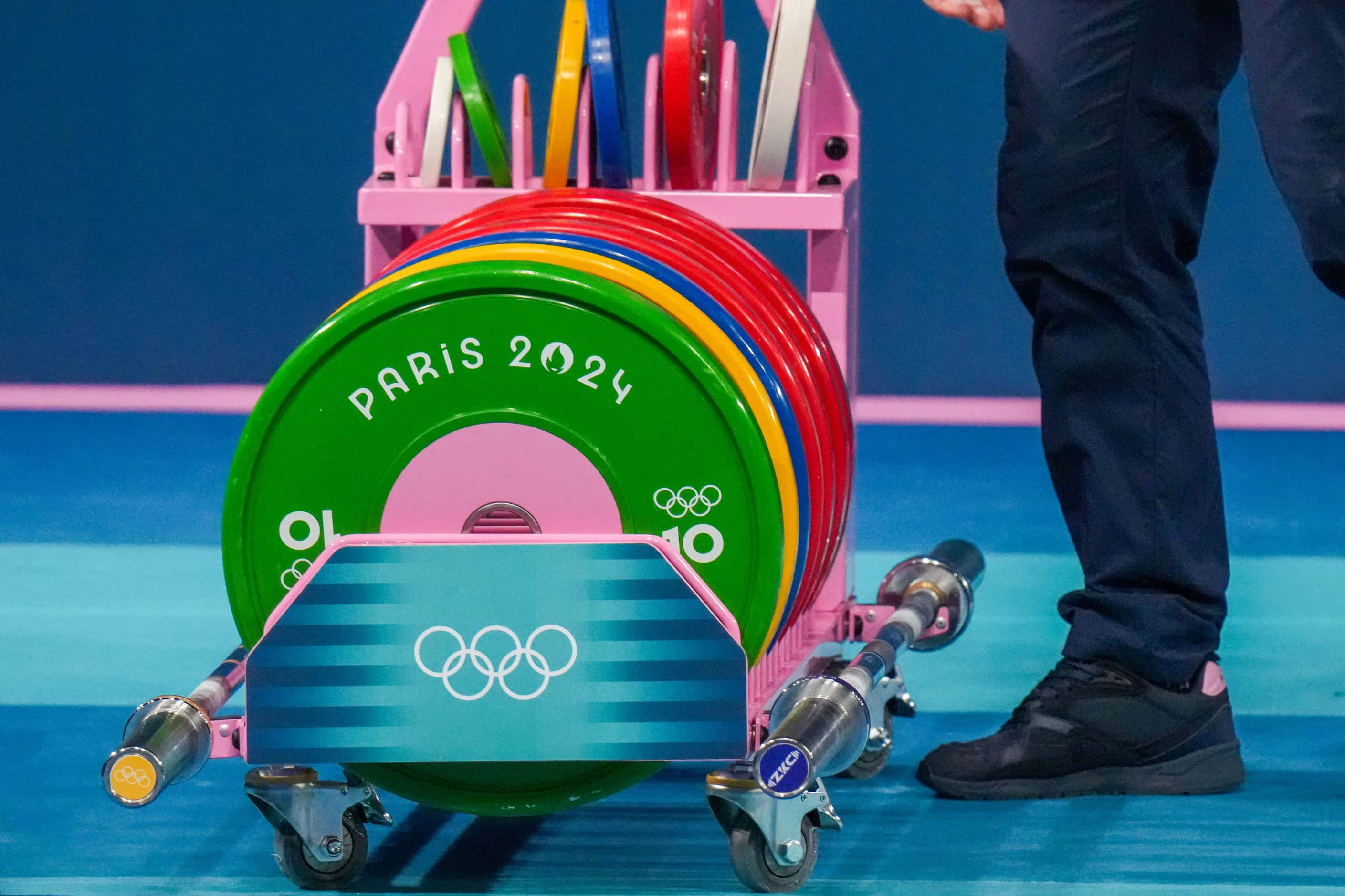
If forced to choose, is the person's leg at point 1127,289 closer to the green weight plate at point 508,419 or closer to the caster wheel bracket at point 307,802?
the green weight plate at point 508,419

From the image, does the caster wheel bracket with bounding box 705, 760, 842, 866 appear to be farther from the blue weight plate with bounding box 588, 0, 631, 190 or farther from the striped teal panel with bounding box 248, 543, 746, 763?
the blue weight plate with bounding box 588, 0, 631, 190

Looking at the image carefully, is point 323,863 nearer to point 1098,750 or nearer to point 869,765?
point 869,765

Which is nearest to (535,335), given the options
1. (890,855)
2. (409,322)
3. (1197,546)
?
(409,322)

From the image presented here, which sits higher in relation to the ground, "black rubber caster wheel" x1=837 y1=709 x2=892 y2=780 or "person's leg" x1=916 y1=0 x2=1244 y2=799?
"person's leg" x1=916 y1=0 x2=1244 y2=799

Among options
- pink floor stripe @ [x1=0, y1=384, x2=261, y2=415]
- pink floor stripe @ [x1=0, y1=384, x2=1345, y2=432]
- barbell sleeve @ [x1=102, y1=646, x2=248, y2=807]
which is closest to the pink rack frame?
barbell sleeve @ [x1=102, y1=646, x2=248, y2=807]

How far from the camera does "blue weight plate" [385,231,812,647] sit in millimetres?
1627

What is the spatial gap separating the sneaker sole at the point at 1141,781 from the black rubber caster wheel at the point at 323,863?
0.62 meters

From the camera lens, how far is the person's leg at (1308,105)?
1.72 m

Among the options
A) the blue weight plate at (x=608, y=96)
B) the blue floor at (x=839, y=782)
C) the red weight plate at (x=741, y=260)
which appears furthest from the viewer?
the blue weight plate at (x=608, y=96)

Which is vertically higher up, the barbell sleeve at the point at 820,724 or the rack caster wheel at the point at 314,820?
the barbell sleeve at the point at 820,724

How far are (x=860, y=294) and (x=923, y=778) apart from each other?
130 inches

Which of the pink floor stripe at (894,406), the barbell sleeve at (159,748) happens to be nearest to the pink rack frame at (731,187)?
the barbell sleeve at (159,748)

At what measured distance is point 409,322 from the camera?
1.54 metres

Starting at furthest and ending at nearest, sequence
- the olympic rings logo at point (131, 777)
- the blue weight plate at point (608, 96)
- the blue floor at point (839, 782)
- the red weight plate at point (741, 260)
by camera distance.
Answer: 1. the blue weight plate at point (608, 96)
2. the red weight plate at point (741, 260)
3. the blue floor at point (839, 782)
4. the olympic rings logo at point (131, 777)
